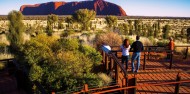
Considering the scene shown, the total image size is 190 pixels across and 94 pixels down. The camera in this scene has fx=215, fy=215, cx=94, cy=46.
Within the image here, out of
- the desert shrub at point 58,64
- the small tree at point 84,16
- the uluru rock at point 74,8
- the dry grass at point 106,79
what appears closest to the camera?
the dry grass at point 106,79

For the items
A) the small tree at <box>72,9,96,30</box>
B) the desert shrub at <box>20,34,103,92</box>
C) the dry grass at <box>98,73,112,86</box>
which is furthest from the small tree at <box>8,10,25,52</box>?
the small tree at <box>72,9,96,30</box>

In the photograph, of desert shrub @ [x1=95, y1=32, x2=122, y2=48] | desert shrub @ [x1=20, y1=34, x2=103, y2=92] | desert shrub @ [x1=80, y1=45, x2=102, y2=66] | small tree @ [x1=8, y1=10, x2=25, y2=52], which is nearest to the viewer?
desert shrub @ [x1=20, y1=34, x2=103, y2=92]

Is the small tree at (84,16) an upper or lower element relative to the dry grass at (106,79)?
upper

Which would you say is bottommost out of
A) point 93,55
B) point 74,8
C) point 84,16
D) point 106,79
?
point 106,79

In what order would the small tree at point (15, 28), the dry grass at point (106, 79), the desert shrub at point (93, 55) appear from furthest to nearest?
1. the small tree at point (15, 28)
2. the desert shrub at point (93, 55)
3. the dry grass at point (106, 79)

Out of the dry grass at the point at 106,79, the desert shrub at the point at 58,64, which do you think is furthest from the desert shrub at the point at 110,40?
the dry grass at the point at 106,79

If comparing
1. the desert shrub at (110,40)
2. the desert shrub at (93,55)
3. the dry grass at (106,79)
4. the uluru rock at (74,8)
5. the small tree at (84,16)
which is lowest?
the dry grass at (106,79)

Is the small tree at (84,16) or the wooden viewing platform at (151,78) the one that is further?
the small tree at (84,16)

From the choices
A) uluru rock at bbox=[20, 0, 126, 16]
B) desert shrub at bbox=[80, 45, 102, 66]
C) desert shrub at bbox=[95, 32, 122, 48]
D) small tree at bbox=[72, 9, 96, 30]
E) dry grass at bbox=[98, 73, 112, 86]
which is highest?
uluru rock at bbox=[20, 0, 126, 16]

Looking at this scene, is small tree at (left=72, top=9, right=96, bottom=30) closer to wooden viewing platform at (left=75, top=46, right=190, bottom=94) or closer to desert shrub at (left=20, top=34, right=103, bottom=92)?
desert shrub at (left=20, top=34, right=103, bottom=92)

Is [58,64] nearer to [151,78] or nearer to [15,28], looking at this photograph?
[151,78]

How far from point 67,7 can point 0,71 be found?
175616 mm

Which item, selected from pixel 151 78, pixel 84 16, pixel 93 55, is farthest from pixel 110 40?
pixel 84 16

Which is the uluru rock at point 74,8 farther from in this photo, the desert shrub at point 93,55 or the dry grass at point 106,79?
the dry grass at point 106,79
